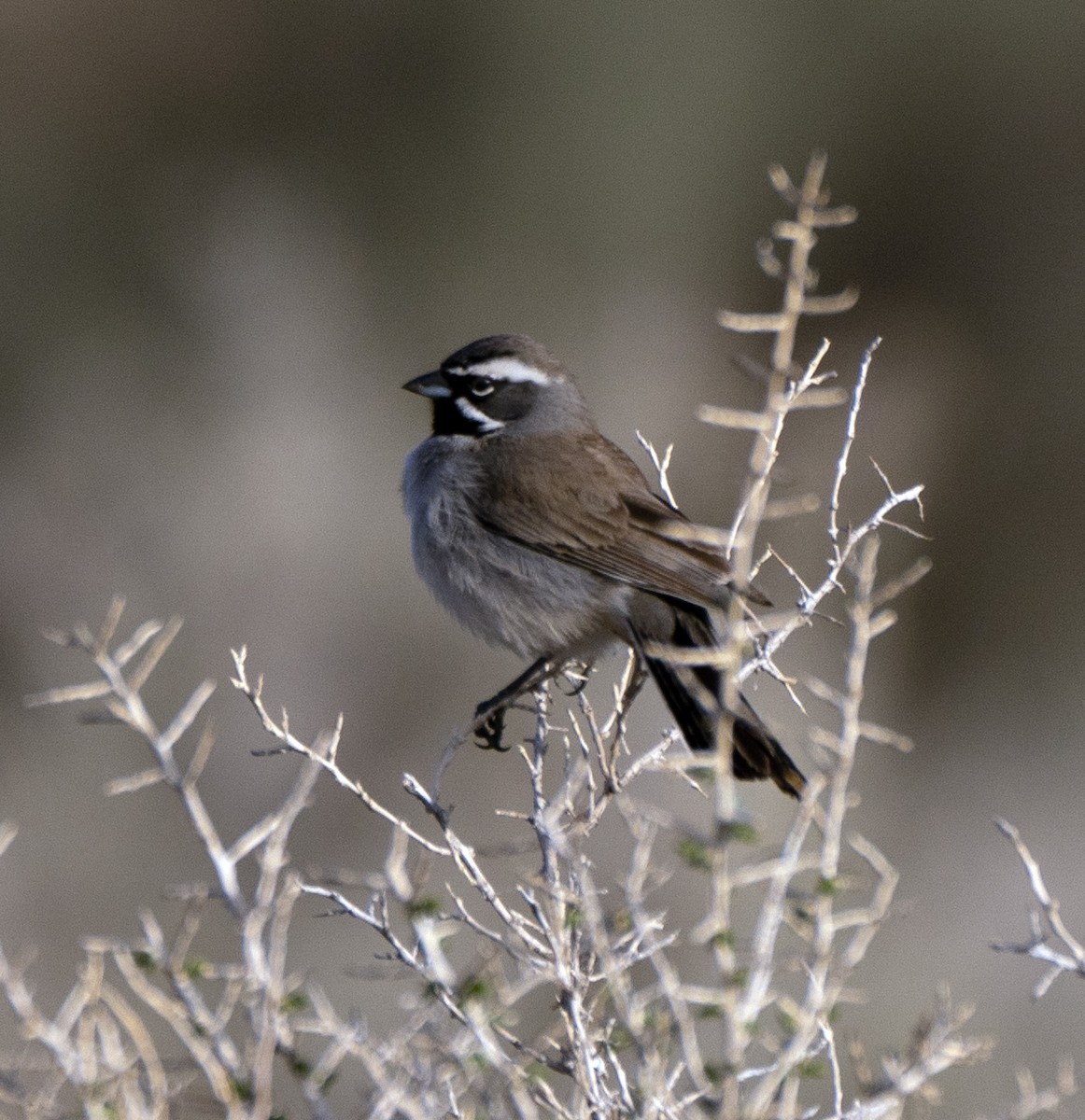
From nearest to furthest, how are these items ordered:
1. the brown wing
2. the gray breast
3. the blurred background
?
the brown wing, the gray breast, the blurred background

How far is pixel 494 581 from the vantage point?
5.32 metres

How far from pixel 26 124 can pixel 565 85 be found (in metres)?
3.67

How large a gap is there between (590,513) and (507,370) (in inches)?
27.4

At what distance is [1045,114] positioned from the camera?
458 inches

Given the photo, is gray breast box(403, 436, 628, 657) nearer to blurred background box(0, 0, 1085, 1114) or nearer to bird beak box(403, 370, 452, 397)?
bird beak box(403, 370, 452, 397)

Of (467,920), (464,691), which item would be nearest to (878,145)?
(464,691)

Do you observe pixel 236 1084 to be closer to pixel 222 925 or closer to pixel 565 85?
pixel 222 925

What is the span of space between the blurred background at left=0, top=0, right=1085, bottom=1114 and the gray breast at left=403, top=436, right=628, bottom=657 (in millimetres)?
6078

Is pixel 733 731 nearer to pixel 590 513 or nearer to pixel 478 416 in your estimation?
A: pixel 590 513

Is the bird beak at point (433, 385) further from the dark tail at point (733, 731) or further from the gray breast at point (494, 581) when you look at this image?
the dark tail at point (733, 731)

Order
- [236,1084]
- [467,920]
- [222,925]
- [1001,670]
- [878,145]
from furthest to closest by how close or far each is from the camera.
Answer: [1001,670], [878,145], [222,925], [467,920], [236,1084]


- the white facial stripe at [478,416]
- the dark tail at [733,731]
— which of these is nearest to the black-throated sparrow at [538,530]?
the white facial stripe at [478,416]

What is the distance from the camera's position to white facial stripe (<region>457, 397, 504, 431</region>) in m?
5.73

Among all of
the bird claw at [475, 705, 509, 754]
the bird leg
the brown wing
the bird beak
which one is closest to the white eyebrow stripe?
the bird beak
